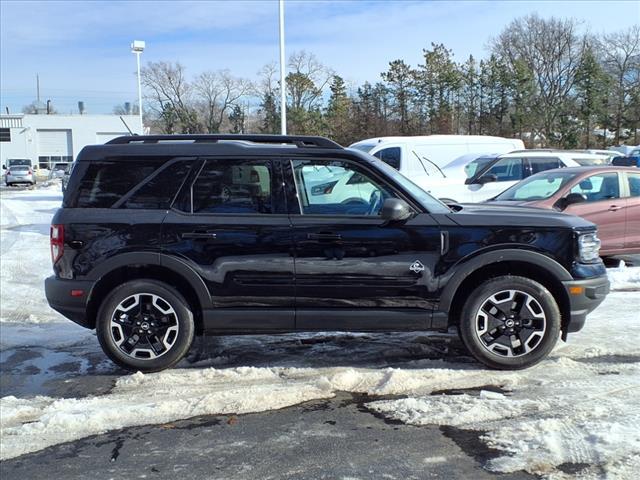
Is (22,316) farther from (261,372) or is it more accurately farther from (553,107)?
(553,107)

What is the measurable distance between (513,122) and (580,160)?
3631 centimetres

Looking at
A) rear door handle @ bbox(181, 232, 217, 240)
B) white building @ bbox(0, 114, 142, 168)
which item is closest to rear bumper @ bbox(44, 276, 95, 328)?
rear door handle @ bbox(181, 232, 217, 240)

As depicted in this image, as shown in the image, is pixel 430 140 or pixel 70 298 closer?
pixel 70 298

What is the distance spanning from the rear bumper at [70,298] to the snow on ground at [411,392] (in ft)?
1.98

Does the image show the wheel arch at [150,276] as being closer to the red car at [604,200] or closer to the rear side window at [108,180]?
the rear side window at [108,180]

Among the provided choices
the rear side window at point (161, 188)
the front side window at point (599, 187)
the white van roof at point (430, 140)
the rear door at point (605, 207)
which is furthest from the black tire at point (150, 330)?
the white van roof at point (430, 140)

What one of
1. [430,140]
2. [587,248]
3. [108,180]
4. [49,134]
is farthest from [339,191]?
[49,134]

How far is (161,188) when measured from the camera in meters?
5.13

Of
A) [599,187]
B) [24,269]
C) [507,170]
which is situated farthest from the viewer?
[507,170]

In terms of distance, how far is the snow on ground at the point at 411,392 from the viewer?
3758 mm

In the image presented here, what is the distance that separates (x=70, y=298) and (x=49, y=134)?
256 ft

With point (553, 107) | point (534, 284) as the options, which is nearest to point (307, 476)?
point (534, 284)

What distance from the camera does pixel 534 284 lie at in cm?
493

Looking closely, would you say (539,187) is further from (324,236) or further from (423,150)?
(324,236)
